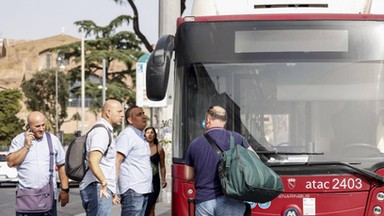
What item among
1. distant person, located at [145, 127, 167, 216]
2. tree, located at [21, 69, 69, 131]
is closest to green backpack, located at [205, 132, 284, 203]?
distant person, located at [145, 127, 167, 216]

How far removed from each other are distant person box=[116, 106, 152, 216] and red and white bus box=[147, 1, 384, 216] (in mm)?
840

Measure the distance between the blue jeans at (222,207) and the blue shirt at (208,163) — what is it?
41mm

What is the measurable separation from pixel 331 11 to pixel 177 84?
1807 millimetres

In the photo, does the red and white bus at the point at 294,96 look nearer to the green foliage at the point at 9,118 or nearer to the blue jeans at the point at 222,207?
the blue jeans at the point at 222,207

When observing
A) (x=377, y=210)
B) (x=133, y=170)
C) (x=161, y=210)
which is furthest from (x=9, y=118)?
(x=377, y=210)

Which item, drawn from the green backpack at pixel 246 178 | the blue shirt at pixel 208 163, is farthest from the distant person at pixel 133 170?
the green backpack at pixel 246 178

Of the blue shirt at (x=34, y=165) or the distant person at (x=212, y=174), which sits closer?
the distant person at (x=212, y=174)

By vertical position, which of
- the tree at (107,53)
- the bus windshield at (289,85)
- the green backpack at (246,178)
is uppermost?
the tree at (107,53)

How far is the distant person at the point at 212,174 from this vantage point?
781 centimetres

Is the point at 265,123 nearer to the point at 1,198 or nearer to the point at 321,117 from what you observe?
the point at 321,117

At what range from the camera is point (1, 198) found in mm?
26141

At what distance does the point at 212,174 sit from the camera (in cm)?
783

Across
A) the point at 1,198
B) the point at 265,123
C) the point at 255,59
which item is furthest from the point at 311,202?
the point at 1,198

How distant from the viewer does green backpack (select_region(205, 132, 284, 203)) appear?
7484 millimetres
